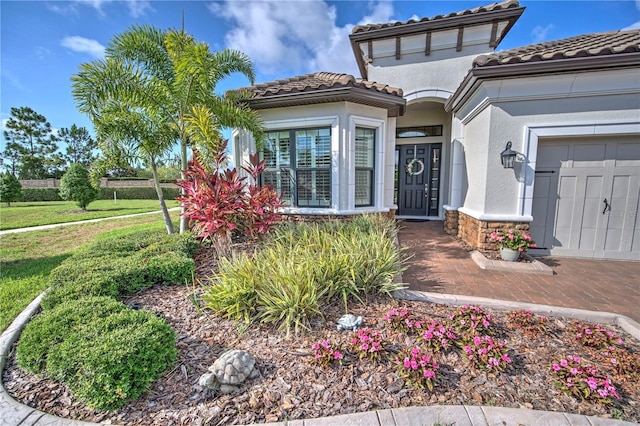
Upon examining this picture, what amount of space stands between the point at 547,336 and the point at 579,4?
8.45 m

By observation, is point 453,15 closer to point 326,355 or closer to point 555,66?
point 555,66

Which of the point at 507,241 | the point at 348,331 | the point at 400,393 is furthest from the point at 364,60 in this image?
the point at 400,393

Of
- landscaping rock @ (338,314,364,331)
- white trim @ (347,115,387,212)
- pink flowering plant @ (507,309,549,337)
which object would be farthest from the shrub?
white trim @ (347,115,387,212)

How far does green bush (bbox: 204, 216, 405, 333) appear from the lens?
2918 millimetres

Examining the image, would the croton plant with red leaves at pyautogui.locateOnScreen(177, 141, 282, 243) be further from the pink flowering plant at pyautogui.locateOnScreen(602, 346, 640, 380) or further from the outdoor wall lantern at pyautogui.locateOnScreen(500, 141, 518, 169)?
the outdoor wall lantern at pyautogui.locateOnScreen(500, 141, 518, 169)

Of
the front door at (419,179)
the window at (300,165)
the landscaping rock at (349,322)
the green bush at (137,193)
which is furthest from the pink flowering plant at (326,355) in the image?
the green bush at (137,193)

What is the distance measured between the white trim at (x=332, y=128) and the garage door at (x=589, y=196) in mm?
3994

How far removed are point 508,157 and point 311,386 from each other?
5134mm

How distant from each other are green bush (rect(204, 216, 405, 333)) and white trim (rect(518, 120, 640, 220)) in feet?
10.0

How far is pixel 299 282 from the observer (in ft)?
9.94

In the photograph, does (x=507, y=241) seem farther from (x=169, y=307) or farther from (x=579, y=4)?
(x=579, y=4)

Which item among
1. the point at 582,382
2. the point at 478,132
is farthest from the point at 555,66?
the point at 582,382

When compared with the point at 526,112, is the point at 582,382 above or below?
below

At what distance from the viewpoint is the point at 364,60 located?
8.59m
